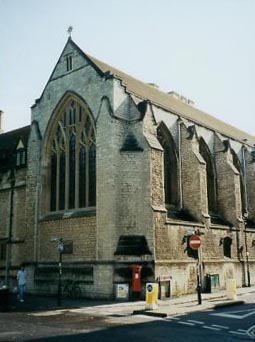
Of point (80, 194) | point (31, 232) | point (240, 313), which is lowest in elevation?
point (240, 313)

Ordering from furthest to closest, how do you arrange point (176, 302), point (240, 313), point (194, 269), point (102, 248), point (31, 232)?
1. point (31, 232)
2. point (194, 269)
3. point (102, 248)
4. point (176, 302)
5. point (240, 313)

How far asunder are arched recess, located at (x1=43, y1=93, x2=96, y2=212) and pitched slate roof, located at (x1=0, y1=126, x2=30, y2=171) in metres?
3.94

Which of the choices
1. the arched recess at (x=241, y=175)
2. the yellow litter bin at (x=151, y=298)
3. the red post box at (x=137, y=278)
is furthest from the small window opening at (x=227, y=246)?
the yellow litter bin at (x=151, y=298)

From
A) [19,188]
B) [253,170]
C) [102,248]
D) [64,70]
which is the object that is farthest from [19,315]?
[253,170]

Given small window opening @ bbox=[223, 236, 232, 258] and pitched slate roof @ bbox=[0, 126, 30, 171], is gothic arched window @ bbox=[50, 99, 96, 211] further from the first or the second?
small window opening @ bbox=[223, 236, 232, 258]

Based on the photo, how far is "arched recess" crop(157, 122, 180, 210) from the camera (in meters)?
25.8

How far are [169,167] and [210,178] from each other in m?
4.73

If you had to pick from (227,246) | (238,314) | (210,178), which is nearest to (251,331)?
(238,314)

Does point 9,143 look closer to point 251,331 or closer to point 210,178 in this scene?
point 210,178

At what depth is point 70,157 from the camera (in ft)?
81.3

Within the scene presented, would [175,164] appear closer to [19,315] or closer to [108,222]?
[108,222]

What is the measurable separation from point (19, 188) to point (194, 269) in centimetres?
1233

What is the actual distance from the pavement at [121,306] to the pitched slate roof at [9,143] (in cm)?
1132

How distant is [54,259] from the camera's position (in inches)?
934
